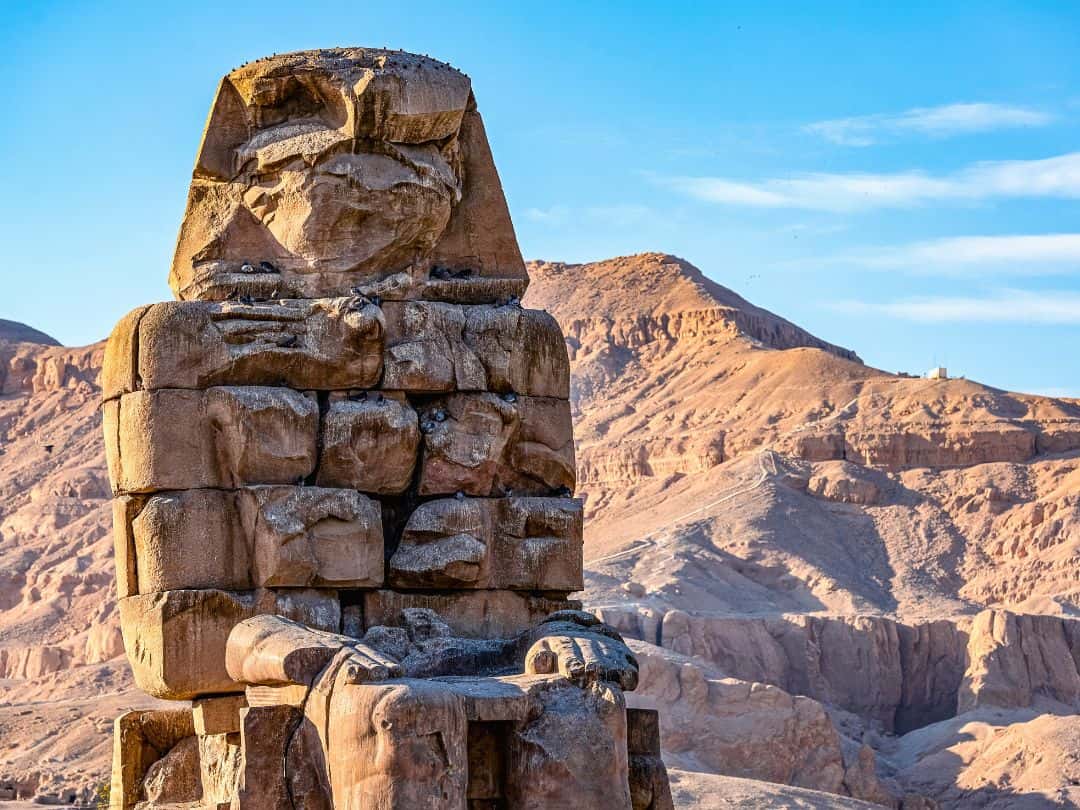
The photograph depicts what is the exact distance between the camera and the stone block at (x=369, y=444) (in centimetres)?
1444

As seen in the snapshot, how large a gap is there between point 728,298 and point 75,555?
132 ft

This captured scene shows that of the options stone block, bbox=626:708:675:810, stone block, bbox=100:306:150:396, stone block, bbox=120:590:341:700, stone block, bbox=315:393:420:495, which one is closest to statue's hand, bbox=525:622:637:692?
stone block, bbox=626:708:675:810

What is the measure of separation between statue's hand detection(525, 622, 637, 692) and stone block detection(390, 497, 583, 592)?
3.30ft

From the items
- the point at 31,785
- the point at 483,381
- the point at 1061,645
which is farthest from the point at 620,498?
the point at 483,381

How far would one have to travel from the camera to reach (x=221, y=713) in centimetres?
1409

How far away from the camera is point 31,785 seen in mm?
40156

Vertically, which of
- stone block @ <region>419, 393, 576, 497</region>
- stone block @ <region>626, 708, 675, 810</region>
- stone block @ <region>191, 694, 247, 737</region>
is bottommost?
stone block @ <region>626, 708, 675, 810</region>

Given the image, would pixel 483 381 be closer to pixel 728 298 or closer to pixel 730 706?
pixel 730 706

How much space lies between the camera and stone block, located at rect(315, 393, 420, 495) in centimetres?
1444

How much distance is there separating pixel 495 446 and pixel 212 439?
5.89 feet

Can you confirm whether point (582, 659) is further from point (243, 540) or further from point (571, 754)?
point (243, 540)

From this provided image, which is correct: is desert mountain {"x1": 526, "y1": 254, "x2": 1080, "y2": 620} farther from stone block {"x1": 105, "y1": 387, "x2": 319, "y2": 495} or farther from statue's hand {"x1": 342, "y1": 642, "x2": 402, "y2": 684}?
statue's hand {"x1": 342, "y1": 642, "x2": 402, "y2": 684}

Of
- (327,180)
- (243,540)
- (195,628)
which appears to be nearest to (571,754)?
(195,628)

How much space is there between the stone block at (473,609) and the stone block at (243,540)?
0.64 ft
